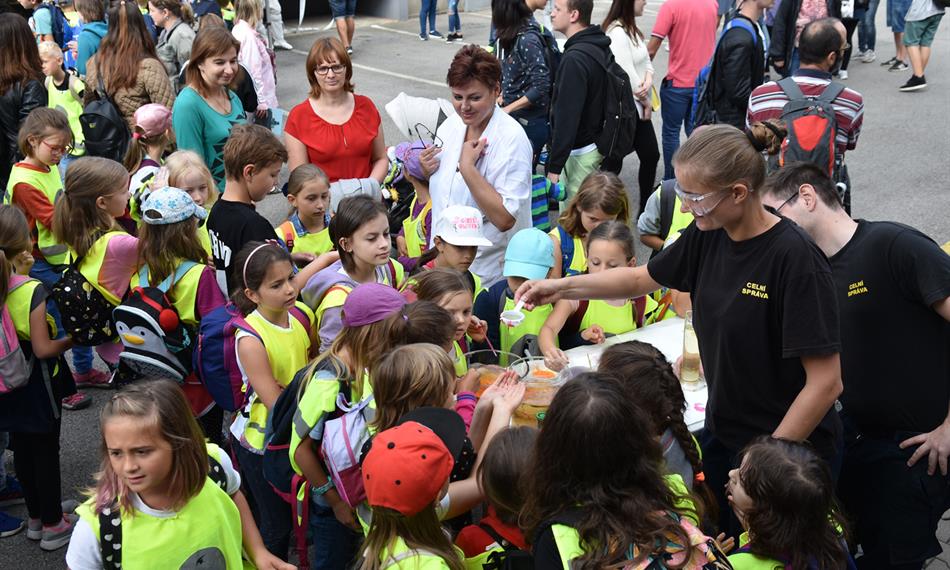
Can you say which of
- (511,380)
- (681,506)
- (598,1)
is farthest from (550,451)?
(598,1)

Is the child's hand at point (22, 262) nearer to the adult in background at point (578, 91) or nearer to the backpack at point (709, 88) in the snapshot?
the adult in background at point (578, 91)

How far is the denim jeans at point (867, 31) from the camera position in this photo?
486 inches

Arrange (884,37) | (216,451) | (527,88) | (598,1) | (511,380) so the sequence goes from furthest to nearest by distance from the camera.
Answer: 1. (598,1)
2. (884,37)
3. (527,88)
4. (511,380)
5. (216,451)

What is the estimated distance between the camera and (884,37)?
46.7ft

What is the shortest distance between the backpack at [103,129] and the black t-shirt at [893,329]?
479cm

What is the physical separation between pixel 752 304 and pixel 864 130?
806 centimetres

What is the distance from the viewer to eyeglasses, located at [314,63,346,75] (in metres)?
5.17

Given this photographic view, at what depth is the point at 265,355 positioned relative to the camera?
349cm

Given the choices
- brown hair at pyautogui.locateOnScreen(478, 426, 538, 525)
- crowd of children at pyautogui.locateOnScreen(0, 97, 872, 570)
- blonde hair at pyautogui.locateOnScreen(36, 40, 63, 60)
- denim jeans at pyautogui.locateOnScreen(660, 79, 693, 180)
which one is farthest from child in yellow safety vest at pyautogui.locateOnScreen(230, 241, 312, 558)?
denim jeans at pyautogui.locateOnScreen(660, 79, 693, 180)

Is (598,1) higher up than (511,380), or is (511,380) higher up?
(511,380)

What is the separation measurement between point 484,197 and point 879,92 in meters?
8.65

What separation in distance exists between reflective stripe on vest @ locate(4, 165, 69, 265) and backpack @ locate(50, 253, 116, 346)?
2.90 feet

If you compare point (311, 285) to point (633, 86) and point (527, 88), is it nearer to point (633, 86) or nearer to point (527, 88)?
point (527, 88)

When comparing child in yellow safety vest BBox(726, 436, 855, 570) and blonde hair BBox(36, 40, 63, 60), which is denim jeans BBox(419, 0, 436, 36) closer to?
blonde hair BBox(36, 40, 63, 60)
